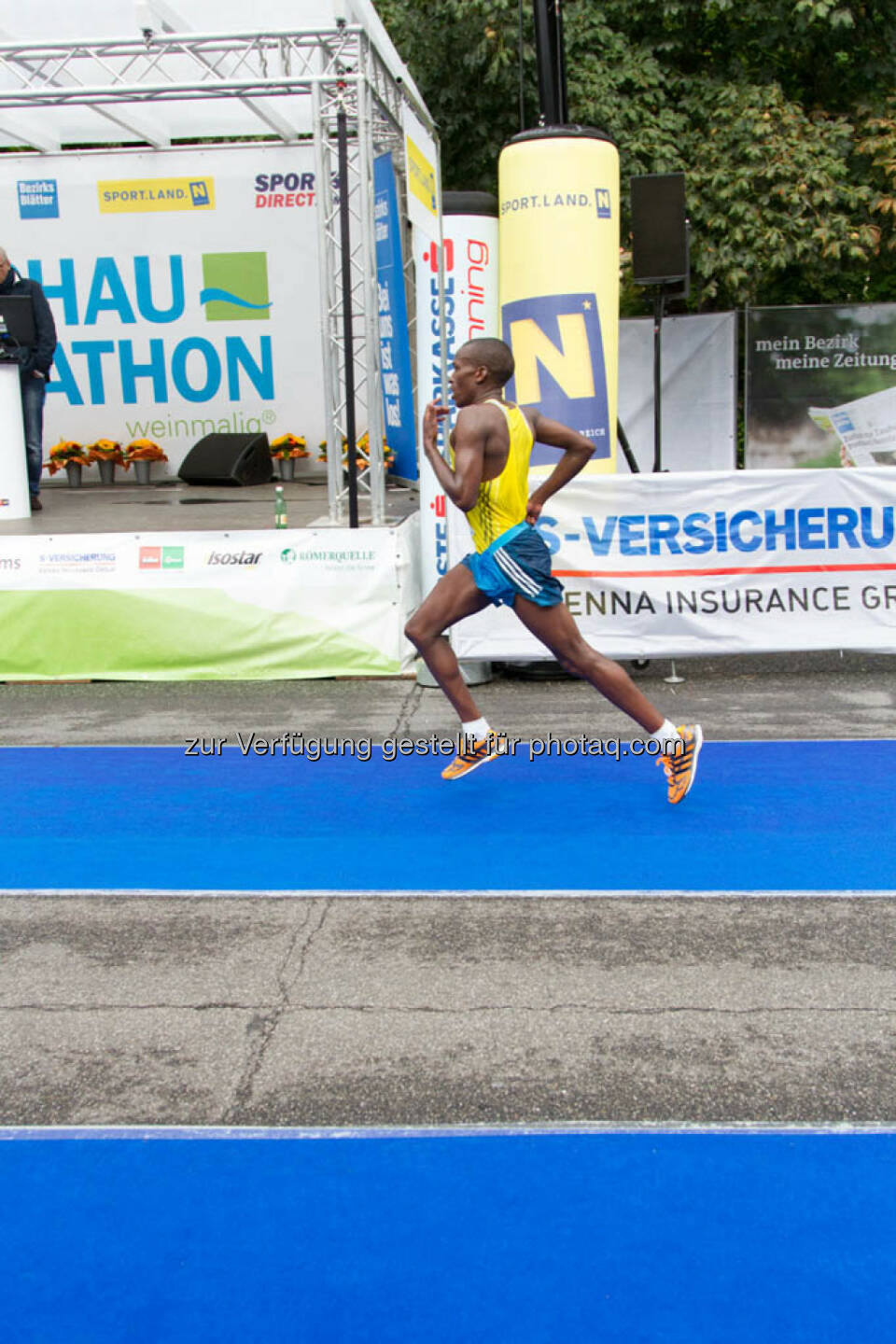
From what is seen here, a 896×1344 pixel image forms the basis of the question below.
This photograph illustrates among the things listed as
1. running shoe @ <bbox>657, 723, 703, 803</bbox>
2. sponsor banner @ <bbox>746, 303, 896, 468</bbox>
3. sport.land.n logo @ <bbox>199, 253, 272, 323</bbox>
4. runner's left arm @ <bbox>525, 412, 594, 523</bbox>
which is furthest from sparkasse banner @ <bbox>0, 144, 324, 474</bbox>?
running shoe @ <bbox>657, 723, 703, 803</bbox>

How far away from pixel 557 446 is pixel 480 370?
1.78 ft

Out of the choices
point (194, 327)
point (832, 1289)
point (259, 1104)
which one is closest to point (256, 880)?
point (259, 1104)

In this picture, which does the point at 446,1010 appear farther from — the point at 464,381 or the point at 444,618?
the point at 464,381

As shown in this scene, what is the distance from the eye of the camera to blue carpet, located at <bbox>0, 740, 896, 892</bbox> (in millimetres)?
5086

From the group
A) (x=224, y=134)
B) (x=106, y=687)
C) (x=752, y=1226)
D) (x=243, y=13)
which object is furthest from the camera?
(x=224, y=134)

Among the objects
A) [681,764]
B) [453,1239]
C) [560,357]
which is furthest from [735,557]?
[453,1239]

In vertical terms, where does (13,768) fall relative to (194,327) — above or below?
below

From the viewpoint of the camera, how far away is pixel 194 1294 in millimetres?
2637

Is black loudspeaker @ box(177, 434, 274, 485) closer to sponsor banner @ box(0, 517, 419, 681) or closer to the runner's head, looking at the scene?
sponsor banner @ box(0, 517, 419, 681)

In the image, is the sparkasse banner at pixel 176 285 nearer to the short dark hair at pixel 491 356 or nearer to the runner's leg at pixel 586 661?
the short dark hair at pixel 491 356

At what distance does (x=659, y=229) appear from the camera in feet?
34.7

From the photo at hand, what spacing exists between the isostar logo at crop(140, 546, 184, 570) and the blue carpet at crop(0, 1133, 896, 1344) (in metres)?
6.00

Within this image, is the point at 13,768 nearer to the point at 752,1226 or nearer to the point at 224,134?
the point at 752,1226

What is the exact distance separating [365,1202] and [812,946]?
6.50 ft
